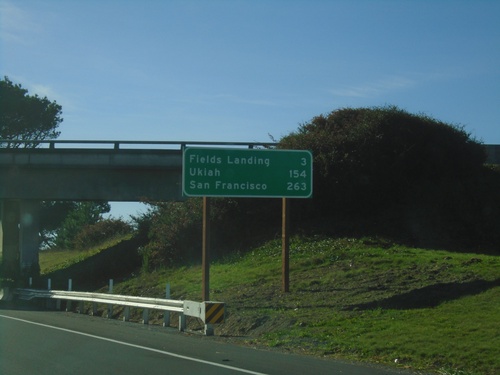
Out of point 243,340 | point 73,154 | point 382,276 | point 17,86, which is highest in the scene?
point 17,86

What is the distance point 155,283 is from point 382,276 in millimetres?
10749

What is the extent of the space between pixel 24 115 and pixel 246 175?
4649 centimetres

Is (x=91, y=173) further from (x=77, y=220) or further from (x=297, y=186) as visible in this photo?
(x=77, y=220)

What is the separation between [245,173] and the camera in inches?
876

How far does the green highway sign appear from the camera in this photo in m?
21.8

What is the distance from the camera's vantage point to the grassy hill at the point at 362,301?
43.8ft

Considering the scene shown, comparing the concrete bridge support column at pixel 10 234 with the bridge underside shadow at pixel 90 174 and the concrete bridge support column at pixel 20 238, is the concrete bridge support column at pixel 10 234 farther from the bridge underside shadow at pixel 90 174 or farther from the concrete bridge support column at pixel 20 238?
the bridge underside shadow at pixel 90 174

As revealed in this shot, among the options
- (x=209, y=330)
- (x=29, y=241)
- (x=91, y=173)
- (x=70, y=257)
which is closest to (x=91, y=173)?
(x=91, y=173)

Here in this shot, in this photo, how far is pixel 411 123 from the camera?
31078 mm

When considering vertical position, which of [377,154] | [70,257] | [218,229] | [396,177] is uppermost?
[377,154]

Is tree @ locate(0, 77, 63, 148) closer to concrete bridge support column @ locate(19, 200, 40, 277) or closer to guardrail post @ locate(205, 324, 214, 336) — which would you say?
concrete bridge support column @ locate(19, 200, 40, 277)

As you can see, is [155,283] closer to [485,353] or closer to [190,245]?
[190,245]

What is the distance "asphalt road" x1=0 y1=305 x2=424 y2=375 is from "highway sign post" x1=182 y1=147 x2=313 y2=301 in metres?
5.07

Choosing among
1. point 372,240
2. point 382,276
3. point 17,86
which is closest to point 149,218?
point 372,240
